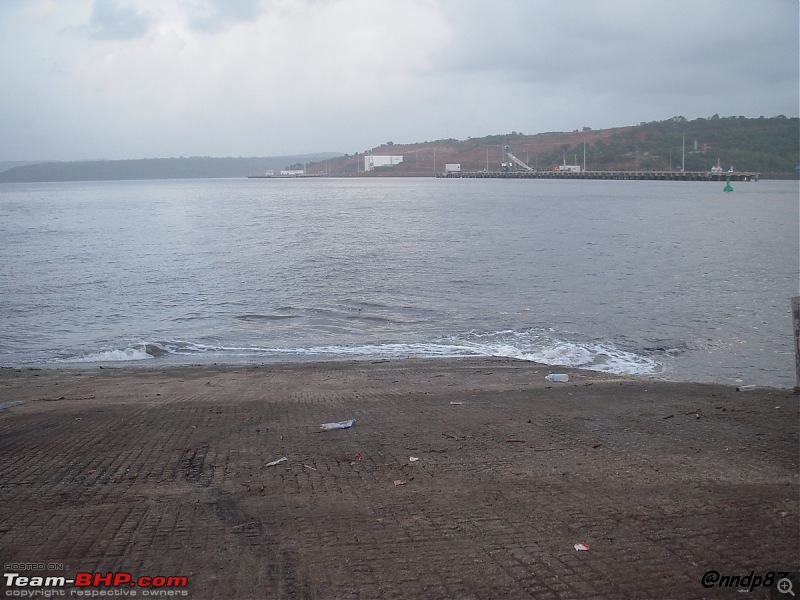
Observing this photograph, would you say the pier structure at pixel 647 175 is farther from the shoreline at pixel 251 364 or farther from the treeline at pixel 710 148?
the shoreline at pixel 251 364

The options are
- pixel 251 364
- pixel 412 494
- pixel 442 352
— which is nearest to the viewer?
pixel 412 494

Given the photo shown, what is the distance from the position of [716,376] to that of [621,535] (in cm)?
893

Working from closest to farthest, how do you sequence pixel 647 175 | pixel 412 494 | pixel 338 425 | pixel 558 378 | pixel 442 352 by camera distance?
pixel 412 494 → pixel 338 425 → pixel 558 378 → pixel 442 352 → pixel 647 175

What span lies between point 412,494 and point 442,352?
30.5ft

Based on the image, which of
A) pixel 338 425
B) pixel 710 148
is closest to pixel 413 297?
pixel 338 425

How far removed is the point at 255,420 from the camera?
25.6ft

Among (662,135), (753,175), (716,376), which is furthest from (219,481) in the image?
(662,135)

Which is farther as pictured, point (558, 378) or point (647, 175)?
point (647, 175)

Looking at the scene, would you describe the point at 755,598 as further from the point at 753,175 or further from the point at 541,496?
the point at 753,175

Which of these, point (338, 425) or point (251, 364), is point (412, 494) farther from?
point (251, 364)

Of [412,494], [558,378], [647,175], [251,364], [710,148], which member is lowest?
[251,364]

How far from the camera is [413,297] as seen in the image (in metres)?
22.1

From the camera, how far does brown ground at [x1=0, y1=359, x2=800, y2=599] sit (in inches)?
164

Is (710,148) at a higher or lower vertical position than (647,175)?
higher
